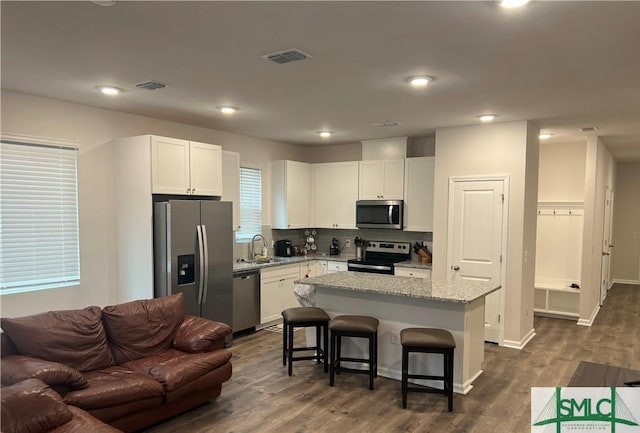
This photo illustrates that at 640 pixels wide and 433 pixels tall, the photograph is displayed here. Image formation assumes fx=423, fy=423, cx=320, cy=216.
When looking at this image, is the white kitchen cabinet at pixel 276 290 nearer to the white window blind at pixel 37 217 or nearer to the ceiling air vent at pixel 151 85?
the white window blind at pixel 37 217

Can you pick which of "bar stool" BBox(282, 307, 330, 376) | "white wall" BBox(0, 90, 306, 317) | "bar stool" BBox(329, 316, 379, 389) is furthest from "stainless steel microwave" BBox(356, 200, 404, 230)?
"white wall" BBox(0, 90, 306, 317)

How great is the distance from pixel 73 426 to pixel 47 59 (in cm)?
245

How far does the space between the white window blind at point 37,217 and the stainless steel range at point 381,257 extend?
367 centimetres

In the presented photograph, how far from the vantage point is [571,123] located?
516 cm

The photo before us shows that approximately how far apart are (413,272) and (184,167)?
337 cm

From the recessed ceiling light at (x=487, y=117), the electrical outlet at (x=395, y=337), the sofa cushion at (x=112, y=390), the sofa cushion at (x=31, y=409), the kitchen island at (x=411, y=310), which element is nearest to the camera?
the sofa cushion at (x=31, y=409)

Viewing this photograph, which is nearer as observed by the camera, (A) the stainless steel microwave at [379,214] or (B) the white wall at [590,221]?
(B) the white wall at [590,221]

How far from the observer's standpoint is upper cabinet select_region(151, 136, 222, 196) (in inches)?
180

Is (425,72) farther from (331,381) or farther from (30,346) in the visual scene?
(30,346)

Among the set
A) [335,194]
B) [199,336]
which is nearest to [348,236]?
[335,194]

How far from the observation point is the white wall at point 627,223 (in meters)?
9.52

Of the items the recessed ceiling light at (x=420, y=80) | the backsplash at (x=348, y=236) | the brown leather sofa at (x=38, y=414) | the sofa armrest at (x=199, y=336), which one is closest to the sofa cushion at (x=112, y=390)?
the brown leather sofa at (x=38, y=414)

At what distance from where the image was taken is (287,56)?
2.91 meters

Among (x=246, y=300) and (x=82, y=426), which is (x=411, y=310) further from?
(x=82, y=426)
